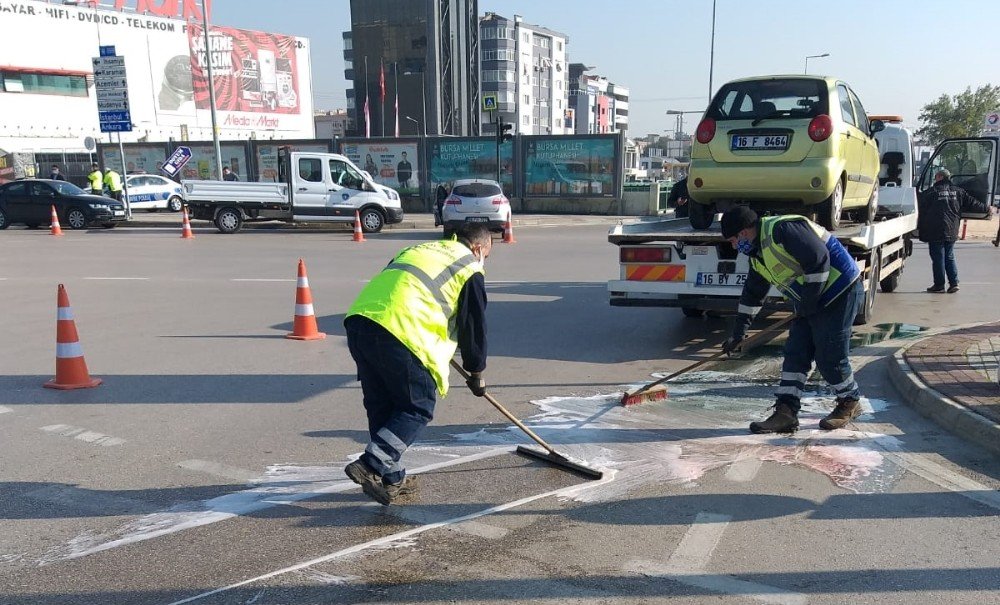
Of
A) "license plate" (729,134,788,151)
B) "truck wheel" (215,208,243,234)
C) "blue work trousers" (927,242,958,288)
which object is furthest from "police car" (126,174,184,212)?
"blue work trousers" (927,242,958,288)

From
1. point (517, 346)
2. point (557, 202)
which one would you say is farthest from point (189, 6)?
point (517, 346)

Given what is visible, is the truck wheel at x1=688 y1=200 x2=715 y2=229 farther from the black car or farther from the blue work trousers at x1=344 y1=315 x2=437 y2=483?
the black car

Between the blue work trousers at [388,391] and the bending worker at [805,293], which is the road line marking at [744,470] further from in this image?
the blue work trousers at [388,391]

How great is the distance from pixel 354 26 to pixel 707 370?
74.4 m

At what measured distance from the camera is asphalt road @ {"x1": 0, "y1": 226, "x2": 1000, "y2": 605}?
10.5 ft

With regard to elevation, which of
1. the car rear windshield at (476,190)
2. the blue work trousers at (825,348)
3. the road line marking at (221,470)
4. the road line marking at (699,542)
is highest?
the car rear windshield at (476,190)

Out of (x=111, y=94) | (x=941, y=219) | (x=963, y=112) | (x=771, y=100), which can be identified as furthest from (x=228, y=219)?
(x=963, y=112)

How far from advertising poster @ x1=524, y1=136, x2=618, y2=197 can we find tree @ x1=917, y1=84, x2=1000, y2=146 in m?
20.7

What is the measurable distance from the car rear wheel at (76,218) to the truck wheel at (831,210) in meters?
21.6

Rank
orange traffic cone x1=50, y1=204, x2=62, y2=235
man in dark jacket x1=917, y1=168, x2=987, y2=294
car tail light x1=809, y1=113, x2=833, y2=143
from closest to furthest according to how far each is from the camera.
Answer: car tail light x1=809, y1=113, x2=833, y2=143
man in dark jacket x1=917, y1=168, x2=987, y2=294
orange traffic cone x1=50, y1=204, x2=62, y2=235

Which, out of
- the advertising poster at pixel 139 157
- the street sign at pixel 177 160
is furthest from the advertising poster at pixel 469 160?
the advertising poster at pixel 139 157

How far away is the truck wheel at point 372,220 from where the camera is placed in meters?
21.2

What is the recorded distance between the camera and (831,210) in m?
7.58

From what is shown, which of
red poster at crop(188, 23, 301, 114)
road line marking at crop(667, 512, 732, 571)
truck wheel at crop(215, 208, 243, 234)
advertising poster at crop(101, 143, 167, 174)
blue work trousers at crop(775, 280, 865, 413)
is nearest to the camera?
road line marking at crop(667, 512, 732, 571)
